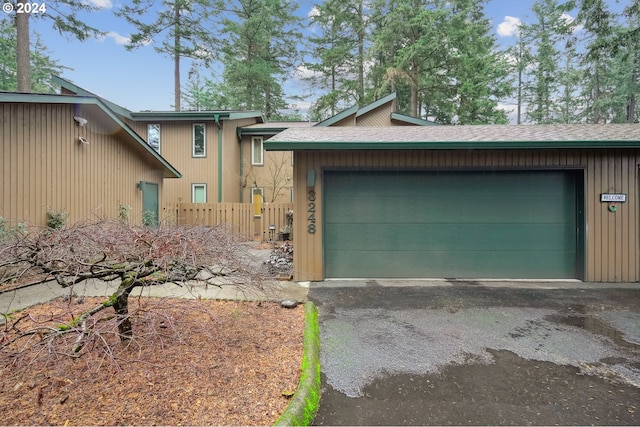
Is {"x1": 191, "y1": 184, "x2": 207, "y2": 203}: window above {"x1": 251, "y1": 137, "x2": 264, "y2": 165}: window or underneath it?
underneath

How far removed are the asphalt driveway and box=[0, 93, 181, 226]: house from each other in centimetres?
502

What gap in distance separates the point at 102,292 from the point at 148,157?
5.68m

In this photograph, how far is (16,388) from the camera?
2145mm

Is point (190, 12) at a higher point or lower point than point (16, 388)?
higher

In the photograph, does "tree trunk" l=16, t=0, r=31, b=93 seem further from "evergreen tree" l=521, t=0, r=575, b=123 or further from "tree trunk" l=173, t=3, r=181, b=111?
"evergreen tree" l=521, t=0, r=575, b=123

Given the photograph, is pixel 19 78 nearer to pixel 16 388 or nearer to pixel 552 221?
pixel 16 388

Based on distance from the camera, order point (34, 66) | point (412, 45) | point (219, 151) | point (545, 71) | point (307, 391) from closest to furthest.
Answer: point (307, 391) < point (219, 151) < point (412, 45) < point (545, 71) < point (34, 66)

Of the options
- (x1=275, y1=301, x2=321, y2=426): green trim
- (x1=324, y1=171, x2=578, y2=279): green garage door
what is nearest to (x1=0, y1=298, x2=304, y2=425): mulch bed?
(x1=275, y1=301, x2=321, y2=426): green trim

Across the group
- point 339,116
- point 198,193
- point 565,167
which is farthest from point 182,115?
point 565,167

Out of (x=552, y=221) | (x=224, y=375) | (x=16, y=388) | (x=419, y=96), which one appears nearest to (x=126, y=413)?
(x=224, y=375)

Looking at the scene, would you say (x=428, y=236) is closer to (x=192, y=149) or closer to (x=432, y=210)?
(x=432, y=210)

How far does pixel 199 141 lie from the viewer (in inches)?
533

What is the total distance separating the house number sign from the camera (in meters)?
5.80

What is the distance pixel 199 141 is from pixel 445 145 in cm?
1120
